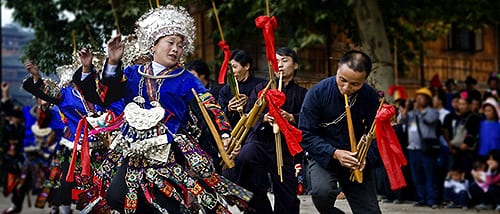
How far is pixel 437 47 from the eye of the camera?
24.0 metres

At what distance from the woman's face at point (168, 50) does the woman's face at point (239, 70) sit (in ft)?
8.10

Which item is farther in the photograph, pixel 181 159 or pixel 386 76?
pixel 386 76

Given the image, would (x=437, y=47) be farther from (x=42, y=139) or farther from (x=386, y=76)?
(x=42, y=139)

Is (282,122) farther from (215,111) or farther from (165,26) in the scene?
(165,26)

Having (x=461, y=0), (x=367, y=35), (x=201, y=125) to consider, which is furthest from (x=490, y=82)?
(x=201, y=125)

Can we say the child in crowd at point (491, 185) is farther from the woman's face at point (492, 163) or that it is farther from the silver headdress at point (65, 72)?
the silver headdress at point (65, 72)

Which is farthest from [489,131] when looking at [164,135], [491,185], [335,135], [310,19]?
[164,135]

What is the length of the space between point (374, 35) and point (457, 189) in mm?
3073

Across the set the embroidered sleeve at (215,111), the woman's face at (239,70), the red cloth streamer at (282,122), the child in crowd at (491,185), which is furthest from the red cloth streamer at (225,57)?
the child in crowd at (491,185)

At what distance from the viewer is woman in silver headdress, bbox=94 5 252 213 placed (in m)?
6.24

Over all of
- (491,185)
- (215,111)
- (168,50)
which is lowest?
(491,185)

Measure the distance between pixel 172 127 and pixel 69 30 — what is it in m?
11.7

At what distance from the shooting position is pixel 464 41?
80.9 ft

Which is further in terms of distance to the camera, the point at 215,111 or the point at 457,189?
the point at 457,189
